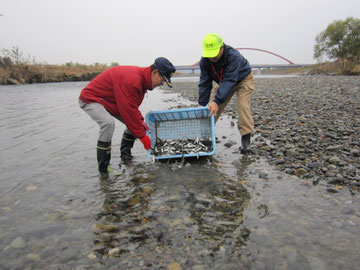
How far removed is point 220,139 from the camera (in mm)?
5836

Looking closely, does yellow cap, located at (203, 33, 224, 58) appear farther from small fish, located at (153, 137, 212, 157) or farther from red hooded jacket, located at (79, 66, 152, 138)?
small fish, located at (153, 137, 212, 157)

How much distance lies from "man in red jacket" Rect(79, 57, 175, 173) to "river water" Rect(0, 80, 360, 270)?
2.40 ft

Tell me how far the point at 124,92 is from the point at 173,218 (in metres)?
1.84

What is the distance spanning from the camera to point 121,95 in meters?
3.53

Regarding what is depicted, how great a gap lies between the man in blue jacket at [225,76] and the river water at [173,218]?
0.84 meters

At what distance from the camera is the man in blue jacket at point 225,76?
3.95 m

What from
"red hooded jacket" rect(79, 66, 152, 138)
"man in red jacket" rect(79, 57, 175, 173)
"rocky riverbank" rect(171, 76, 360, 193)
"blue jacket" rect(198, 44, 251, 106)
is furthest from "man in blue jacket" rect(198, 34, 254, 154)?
"red hooded jacket" rect(79, 66, 152, 138)

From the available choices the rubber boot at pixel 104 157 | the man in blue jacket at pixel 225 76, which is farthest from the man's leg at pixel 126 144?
the man in blue jacket at pixel 225 76

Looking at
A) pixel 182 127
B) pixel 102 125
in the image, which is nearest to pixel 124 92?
pixel 102 125

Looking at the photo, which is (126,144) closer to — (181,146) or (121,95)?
(181,146)

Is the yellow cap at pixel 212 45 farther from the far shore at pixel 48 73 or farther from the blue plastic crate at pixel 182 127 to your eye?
the far shore at pixel 48 73

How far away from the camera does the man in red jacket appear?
3539 mm

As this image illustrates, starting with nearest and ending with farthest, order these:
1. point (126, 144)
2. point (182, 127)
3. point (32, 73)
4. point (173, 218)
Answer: point (173, 218) → point (126, 144) → point (182, 127) → point (32, 73)

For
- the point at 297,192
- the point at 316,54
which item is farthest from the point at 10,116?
the point at 316,54
